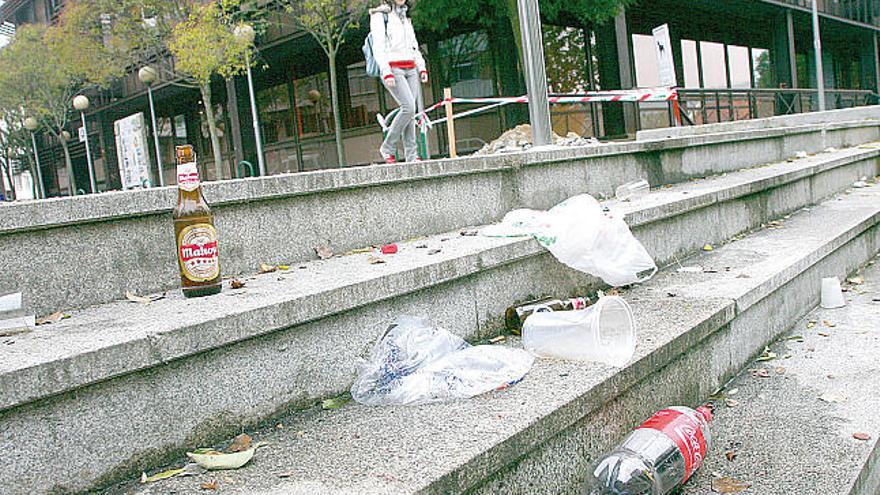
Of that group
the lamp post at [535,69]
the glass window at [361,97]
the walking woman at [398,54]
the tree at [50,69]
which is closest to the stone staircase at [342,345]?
the lamp post at [535,69]

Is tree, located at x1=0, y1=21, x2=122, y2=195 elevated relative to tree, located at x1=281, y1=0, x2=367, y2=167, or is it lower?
elevated

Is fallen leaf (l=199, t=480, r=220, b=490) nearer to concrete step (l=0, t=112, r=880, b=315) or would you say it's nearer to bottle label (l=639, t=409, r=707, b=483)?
concrete step (l=0, t=112, r=880, b=315)

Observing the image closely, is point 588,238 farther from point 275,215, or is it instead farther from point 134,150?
point 134,150

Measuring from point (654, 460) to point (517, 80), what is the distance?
1731 centimetres

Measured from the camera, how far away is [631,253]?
142 inches

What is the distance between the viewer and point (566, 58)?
20234 millimetres

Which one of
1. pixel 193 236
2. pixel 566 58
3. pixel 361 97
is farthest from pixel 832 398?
pixel 361 97

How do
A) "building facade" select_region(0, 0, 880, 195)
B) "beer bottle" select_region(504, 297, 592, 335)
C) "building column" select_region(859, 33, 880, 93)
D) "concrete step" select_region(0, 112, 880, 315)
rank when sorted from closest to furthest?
"concrete step" select_region(0, 112, 880, 315) → "beer bottle" select_region(504, 297, 592, 335) → "building facade" select_region(0, 0, 880, 195) → "building column" select_region(859, 33, 880, 93)

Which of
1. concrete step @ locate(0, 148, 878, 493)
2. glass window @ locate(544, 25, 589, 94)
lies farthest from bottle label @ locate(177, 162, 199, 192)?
glass window @ locate(544, 25, 589, 94)

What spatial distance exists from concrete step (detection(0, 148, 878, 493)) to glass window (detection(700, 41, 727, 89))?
2413 centimetres

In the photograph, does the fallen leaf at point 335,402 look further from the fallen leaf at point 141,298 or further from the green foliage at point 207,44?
the green foliage at point 207,44

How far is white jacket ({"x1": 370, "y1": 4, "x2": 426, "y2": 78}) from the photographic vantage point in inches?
284

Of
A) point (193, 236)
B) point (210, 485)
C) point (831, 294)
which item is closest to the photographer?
point (210, 485)

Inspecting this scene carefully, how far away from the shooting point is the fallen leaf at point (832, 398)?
2.96 metres
